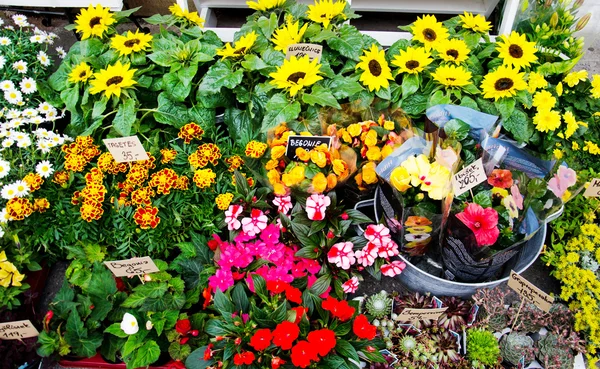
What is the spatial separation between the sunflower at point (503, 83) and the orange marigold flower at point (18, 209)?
1884 millimetres

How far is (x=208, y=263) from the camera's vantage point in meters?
1.86

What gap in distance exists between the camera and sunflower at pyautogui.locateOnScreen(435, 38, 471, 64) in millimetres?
2088

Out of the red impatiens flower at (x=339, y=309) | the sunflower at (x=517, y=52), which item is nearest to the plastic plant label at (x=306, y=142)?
the red impatiens flower at (x=339, y=309)

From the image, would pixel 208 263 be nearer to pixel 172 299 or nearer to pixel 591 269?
pixel 172 299

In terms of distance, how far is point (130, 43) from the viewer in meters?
2.19

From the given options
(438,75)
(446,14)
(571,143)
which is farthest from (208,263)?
(446,14)

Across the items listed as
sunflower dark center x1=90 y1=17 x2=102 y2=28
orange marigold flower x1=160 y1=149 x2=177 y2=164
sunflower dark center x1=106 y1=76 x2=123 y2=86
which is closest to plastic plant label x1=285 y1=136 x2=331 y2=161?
orange marigold flower x1=160 y1=149 x2=177 y2=164

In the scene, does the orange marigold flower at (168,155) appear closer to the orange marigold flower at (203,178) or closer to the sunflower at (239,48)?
the orange marigold flower at (203,178)

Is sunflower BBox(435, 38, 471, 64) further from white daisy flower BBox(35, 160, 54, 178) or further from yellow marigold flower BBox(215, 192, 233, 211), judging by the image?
white daisy flower BBox(35, 160, 54, 178)

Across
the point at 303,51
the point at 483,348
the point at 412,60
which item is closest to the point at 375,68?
the point at 412,60

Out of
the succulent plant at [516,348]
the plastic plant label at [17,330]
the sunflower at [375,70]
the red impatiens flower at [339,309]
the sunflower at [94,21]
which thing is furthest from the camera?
the sunflower at [94,21]

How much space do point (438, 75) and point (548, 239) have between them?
2.91 feet

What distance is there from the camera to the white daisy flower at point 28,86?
2194 millimetres

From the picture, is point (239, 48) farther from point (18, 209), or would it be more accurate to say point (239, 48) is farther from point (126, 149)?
point (18, 209)
